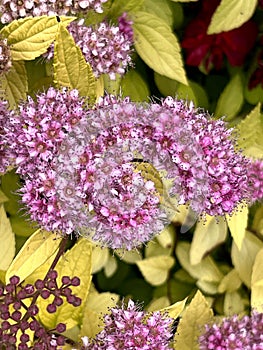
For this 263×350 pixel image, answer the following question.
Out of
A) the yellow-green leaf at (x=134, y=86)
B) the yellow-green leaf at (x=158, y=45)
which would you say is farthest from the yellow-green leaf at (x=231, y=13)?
the yellow-green leaf at (x=134, y=86)

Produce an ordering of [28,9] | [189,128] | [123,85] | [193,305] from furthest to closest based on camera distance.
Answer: [123,85] < [193,305] < [28,9] < [189,128]

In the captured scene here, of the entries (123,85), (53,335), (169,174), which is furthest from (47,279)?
(123,85)

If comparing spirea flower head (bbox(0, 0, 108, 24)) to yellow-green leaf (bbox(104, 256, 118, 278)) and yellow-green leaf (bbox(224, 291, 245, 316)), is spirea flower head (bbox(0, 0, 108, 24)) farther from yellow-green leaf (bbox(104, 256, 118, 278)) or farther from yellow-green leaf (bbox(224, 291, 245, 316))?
yellow-green leaf (bbox(224, 291, 245, 316))

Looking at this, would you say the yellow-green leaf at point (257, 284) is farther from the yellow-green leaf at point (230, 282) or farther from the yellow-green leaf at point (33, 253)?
the yellow-green leaf at point (33, 253)

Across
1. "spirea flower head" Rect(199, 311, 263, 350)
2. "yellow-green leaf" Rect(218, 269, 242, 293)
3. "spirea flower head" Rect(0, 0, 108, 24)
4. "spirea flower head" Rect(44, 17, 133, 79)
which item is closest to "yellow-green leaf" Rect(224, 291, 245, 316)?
"yellow-green leaf" Rect(218, 269, 242, 293)

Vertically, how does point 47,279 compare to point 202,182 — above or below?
below

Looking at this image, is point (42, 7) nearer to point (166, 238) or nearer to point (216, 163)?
point (216, 163)

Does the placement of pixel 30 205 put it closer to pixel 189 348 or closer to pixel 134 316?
pixel 134 316
